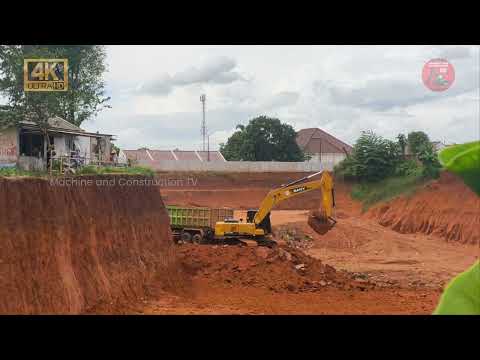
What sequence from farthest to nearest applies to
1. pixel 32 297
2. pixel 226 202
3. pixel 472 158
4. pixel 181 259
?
pixel 226 202, pixel 181 259, pixel 32 297, pixel 472 158

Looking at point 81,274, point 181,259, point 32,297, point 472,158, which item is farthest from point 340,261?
point 472,158

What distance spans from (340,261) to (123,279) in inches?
493

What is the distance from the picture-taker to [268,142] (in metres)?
47.3

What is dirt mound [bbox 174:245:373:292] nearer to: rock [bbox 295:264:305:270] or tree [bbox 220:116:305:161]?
rock [bbox 295:264:305:270]

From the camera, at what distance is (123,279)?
40.4ft

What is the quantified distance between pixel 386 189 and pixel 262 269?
→ 66.0 ft

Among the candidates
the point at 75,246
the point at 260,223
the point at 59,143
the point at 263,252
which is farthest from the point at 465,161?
the point at 59,143

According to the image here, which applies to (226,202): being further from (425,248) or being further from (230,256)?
(230,256)

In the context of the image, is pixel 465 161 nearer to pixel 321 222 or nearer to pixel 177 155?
pixel 321 222

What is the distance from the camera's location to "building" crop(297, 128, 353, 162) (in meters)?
57.6

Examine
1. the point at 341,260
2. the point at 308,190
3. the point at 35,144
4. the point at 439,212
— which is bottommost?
the point at 341,260

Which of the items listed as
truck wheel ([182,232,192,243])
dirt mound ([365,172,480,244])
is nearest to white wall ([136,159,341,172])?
dirt mound ([365,172,480,244])

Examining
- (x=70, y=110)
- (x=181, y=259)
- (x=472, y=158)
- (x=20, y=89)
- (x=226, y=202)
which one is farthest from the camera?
(x=226, y=202)

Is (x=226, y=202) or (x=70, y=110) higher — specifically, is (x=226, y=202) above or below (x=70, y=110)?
below
